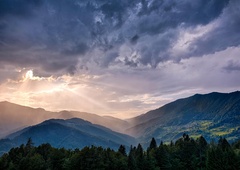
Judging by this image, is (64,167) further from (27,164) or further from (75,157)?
Answer: (27,164)

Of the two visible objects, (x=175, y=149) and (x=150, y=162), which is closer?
(x=150, y=162)

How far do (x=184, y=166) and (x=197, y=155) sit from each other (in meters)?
9.66

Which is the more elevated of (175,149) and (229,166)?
(175,149)

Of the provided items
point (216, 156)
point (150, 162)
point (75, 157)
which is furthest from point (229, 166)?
point (75, 157)

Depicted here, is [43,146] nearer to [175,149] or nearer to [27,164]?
[27,164]

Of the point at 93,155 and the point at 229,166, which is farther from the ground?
the point at 93,155

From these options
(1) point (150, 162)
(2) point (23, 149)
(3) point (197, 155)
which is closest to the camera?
(1) point (150, 162)

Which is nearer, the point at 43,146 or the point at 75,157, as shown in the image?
the point at 75,157

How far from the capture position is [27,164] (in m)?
89.1

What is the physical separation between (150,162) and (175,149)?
74.5ft

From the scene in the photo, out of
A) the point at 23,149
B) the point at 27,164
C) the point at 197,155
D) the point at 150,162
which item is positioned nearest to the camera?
the point at 27,164

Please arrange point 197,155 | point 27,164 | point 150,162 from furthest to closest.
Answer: point 197,155 → point 150,162 → point 27,164

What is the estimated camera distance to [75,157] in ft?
307

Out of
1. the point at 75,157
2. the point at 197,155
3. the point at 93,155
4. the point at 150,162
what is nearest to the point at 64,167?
the point at 75,157
